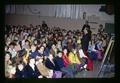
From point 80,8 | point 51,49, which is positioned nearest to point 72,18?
point 80,8

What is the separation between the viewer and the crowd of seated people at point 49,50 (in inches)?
144

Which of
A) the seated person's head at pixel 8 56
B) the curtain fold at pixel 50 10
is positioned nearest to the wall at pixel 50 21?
the curtain fold at pixel 50 10

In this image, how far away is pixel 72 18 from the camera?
3.70 metres

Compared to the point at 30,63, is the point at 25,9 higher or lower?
higher

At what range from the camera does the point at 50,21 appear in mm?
3684

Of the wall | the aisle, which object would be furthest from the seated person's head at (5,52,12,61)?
the aisle

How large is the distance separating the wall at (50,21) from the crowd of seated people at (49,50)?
4 centimetres

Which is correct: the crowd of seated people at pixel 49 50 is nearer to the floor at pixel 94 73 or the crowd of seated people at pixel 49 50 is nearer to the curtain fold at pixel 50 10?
the floor at pixel 94 73

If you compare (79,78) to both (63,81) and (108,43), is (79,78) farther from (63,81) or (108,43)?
(108,43)

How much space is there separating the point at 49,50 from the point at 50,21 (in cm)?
29

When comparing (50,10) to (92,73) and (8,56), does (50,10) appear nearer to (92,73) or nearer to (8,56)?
(8,56)

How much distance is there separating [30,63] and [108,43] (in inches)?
32.3

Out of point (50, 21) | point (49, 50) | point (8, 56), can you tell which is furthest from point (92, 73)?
point (8, 56)

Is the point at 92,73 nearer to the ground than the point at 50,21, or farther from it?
nearer to the ground
